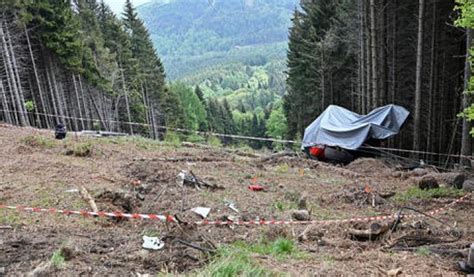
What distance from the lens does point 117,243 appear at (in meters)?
5.06

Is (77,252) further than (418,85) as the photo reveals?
No

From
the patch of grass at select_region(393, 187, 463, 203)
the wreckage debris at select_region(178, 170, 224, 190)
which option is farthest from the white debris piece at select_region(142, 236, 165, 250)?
the patch of grass at select_region(393, 187, 463, 203)

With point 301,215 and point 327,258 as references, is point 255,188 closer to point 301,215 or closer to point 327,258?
point 301,215

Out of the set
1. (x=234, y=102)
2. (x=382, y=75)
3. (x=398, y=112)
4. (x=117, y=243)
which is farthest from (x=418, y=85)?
(x=234, y=102)

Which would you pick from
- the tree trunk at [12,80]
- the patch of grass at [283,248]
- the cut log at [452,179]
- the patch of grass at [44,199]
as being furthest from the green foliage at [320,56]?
the patch of grass at [283,248]

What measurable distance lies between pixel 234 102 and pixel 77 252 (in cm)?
15966

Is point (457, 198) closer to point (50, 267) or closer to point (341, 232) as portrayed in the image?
point (341, 232)

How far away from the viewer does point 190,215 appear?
6.84 metres

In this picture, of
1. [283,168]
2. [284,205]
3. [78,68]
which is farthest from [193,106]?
[284,205]

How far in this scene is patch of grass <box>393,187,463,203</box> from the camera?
9.39 m

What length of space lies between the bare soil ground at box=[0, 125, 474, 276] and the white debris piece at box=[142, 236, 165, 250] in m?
0.09

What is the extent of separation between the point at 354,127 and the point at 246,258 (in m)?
12.6

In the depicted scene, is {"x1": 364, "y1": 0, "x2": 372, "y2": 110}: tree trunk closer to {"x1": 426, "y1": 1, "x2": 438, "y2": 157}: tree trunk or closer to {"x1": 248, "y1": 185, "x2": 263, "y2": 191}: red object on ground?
{"x1": 426, "y1": 1, "x2": 438, "y2": 157}: tree trunk

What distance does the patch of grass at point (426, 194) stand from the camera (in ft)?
30.8
